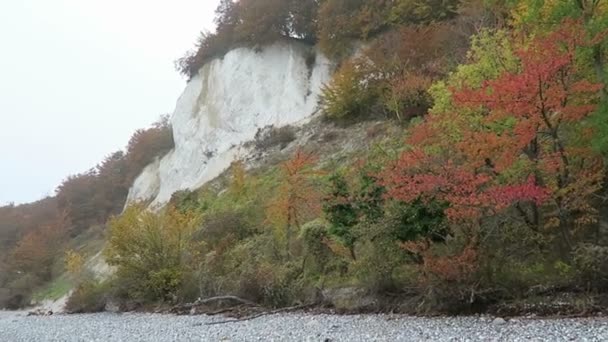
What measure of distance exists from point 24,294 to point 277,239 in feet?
106

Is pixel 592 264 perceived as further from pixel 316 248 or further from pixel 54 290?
pixel 54 290

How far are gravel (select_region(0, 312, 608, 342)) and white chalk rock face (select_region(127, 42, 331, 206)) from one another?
2315 centimetres

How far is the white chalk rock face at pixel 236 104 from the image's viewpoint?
141 feet

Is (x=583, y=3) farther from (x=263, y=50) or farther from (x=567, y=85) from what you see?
(x=263, y=50)

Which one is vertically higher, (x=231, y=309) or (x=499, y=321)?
(x=499, y=321)

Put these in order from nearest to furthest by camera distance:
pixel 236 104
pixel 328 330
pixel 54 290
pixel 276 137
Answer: pixel 328 330 → pixel 276 137 → pixel 54 290 → pixel 236 104

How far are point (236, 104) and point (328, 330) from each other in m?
34.4

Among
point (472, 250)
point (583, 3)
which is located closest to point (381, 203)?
point (472, 250)

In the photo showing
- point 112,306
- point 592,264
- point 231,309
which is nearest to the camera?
point 592,264

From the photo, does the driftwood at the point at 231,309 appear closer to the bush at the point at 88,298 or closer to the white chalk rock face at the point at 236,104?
the bush at the point at 88,298

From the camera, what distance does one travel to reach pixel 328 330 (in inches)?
552

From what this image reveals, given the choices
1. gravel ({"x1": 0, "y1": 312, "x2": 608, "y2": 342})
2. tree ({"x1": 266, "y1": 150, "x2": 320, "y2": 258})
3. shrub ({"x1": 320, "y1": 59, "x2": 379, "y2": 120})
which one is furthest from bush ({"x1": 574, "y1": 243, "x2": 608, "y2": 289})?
shrub ({"x1": 320, "y1": 59, "x2": 379, "y2": 120})

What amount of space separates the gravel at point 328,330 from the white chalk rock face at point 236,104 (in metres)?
23.2

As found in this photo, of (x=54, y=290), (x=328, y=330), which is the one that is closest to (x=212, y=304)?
(x=328, y=330)
